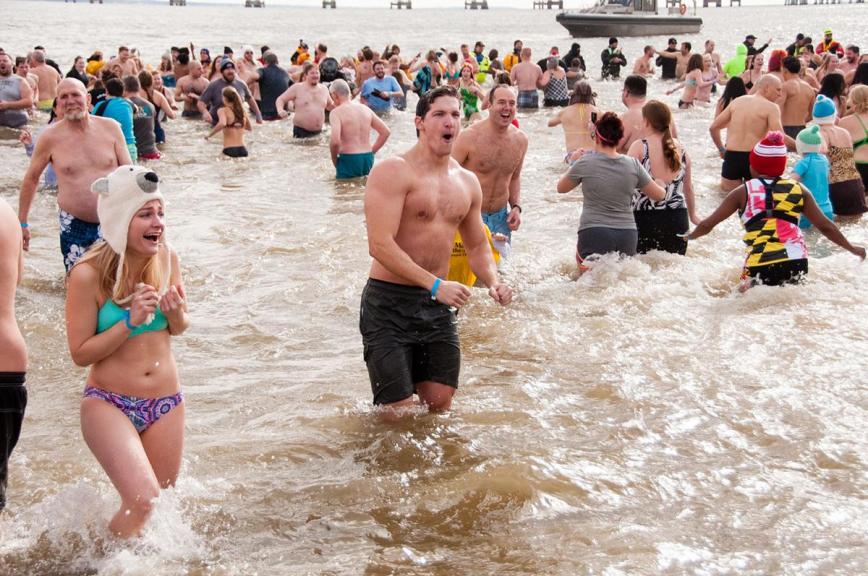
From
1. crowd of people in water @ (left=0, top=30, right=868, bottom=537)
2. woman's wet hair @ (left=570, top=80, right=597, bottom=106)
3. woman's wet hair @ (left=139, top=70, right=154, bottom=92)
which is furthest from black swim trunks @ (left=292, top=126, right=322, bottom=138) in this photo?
woman's wet hair @ (left=570, top=80, right=597, bottom=106)

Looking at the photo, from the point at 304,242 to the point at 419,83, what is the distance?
1176 cm

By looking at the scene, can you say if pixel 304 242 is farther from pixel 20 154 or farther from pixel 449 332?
pixel 20 154

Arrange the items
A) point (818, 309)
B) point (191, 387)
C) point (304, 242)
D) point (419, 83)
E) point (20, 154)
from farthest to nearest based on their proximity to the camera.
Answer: point (419, 83), point (20, 154), point (304, 242), point (818, 309), point (191, 387)

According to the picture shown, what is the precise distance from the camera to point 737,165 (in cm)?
1037

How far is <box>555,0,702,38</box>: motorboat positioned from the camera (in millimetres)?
52781

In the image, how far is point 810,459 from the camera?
185 inches

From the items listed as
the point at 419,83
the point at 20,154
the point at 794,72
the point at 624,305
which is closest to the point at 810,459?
the point at 624,305

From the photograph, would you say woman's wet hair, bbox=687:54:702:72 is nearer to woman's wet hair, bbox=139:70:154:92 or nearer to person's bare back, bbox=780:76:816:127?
person's bare back, bbox=780:76:816:127

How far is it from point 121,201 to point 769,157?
180 inches

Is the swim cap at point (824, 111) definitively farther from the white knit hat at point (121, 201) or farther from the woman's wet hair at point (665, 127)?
the white knit hat at point (121, 201)

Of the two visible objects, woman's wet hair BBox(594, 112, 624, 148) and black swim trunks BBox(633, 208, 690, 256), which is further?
black swim trunks BBox(633, 208, 690, 256)

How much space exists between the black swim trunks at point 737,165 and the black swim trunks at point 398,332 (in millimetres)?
6548

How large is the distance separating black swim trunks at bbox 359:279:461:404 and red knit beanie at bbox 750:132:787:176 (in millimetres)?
3026

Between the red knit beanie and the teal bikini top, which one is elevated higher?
the red knit beanie
